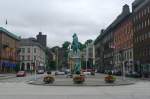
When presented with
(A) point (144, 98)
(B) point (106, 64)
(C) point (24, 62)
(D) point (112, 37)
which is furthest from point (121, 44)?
(A) point (144, 98)

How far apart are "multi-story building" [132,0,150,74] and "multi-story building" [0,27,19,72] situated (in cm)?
3922

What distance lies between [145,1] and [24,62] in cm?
9154

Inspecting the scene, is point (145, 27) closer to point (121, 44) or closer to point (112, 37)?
point (121, 44)

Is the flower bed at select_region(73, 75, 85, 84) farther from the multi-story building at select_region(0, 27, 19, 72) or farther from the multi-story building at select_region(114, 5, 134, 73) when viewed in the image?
the multi-story building at select_region(0, 27, 19, 72)

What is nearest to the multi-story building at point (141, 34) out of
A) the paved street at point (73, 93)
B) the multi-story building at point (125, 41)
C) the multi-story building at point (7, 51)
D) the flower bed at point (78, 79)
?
the multi-story building at point (125, 41)

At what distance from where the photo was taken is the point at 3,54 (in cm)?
12150

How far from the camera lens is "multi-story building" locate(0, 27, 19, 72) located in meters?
119

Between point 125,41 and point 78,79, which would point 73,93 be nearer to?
point 78,79

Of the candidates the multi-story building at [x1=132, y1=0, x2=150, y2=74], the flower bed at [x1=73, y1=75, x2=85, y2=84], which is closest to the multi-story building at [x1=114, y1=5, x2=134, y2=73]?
the multi-story building at [x1=132, y1=0, x2=150, y2=74]

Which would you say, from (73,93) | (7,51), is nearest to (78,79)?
(73,93)

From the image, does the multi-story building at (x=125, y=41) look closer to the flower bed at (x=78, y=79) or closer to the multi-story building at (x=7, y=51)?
the multi-story building at (x=7, y=51)

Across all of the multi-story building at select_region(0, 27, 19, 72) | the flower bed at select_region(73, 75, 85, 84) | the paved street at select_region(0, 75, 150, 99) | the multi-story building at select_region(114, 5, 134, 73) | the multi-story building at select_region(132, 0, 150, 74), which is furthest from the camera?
the multi-story building at select_region(0, 27, 19, 72)

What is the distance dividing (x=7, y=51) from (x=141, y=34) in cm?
4727

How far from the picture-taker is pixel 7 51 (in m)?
Result: 127
